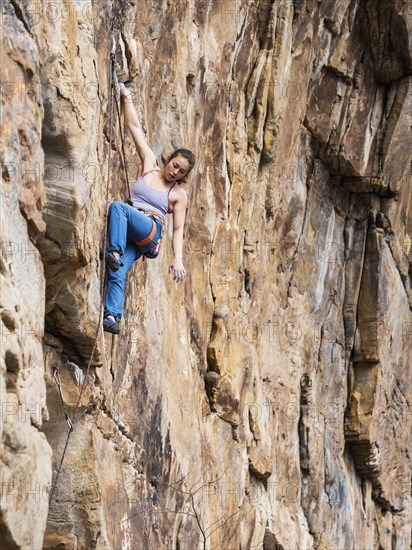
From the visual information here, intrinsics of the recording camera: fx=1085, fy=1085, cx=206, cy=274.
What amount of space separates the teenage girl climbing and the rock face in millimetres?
176

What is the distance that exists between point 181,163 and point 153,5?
213 centimetres

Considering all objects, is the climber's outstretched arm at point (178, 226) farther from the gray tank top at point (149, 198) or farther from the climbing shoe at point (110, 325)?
the climbing shoe at point (110, 325)

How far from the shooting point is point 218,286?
41.7ft

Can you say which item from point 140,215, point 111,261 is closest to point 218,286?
point 140,215

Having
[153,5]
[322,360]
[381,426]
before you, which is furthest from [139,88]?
[381,426]

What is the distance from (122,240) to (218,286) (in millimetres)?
4524

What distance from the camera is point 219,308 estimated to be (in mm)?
12664

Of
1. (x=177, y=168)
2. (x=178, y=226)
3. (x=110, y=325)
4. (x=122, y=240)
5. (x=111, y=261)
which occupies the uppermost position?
(x=177, y=168)

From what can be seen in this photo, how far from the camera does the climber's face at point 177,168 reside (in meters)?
8.84

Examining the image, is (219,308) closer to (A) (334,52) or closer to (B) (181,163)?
(B) (181,163)

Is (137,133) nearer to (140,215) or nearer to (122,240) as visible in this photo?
(140,215)

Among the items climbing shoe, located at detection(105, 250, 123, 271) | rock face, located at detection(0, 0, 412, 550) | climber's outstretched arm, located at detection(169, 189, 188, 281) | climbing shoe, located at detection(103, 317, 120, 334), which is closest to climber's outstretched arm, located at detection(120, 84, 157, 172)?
rock face, located at detection(0, 0, 412, 550)

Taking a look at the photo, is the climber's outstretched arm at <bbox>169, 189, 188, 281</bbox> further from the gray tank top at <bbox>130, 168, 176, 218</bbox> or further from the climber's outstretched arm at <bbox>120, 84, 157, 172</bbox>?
the climber's outstretched arm at <bbox>120, 84, 157, 172</bbox>

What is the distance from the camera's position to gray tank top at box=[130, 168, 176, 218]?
886 cm
